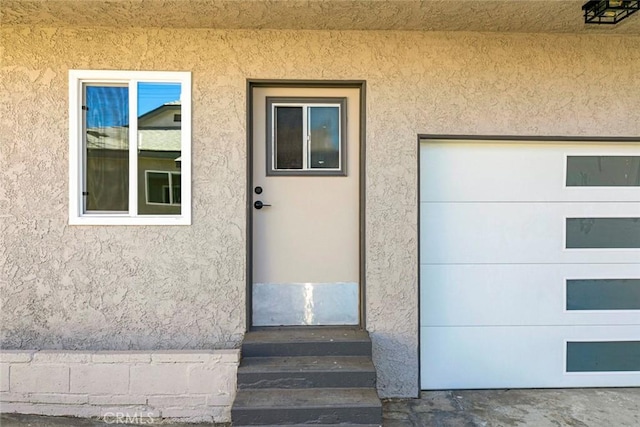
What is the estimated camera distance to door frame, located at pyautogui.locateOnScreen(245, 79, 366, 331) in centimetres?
393

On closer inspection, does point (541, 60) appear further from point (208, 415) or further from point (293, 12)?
point (208, 415)

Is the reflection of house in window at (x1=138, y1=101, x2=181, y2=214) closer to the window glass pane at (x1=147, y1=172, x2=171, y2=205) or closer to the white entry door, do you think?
the window glass pane at (x1=147, y1=172, x2=171, y2=205)

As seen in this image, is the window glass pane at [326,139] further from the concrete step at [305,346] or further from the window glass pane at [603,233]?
the window glass pane at [603,233]

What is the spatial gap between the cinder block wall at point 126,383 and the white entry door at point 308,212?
735 millimetres

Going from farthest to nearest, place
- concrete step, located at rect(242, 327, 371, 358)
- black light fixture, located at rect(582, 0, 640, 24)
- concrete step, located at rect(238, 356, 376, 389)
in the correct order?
concrete step, located at rect(242, 327, 371, 358) < concrete step, located at rect(238, 356, 376, 389) < black light fixture, located at rect(582, 0, 640, 24)

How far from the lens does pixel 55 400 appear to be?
3570 millimetres

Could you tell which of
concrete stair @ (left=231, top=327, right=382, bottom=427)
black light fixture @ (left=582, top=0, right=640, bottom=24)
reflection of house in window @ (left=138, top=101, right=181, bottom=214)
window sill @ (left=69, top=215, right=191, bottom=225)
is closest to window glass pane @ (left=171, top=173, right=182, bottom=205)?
reflection of house in window @ (left=138, top=101, right=181, bottom=214)

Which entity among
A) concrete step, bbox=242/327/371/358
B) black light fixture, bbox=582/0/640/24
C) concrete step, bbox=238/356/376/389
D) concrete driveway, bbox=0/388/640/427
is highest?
black light fixture, bbox=582/0/640/24

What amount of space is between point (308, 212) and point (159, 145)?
1572 mm

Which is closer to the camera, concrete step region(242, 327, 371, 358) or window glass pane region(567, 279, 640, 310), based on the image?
concrete step region(242, 327, 371, 358)

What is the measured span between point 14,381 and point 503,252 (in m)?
4.70

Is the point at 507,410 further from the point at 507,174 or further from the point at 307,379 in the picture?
the point at 507,174

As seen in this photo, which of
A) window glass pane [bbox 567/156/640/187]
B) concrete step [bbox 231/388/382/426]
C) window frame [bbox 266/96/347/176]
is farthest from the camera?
window glass pane [bbox 567/156/640/187]

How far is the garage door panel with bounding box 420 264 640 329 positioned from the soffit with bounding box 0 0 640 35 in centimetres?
231
